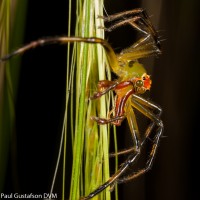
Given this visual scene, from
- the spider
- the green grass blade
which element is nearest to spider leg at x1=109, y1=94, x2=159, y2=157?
the spider

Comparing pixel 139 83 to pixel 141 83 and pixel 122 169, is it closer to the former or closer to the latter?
pixel 141 83

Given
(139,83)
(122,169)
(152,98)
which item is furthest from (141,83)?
(152,98)

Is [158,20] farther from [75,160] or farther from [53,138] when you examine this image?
[75,160]

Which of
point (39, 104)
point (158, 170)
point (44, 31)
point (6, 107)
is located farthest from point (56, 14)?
point (158, 170)

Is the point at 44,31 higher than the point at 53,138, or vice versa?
the point at 44,31

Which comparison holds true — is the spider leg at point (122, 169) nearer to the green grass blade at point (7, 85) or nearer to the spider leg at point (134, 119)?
the spider leg at point (134, 119)

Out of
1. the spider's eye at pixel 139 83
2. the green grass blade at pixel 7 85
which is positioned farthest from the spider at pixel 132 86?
the green grass blade at pixel 7 85

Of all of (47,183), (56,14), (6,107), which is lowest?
(47,183)

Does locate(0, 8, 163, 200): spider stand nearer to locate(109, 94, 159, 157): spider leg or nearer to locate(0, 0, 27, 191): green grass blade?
locate(109, 94, 159, 157): spider leg
